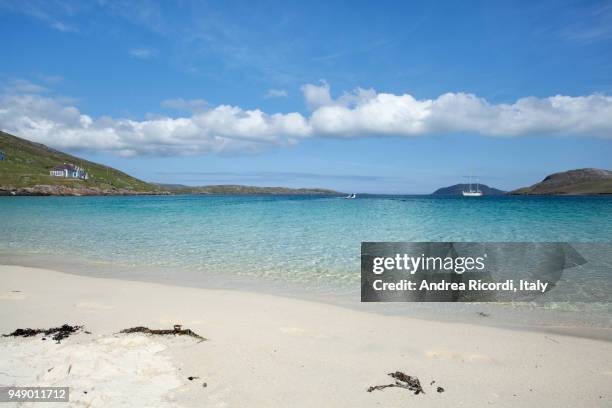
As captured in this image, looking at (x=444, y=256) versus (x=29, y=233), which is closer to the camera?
(x=444, y=256)

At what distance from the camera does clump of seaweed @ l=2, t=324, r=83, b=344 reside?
7.95 metres

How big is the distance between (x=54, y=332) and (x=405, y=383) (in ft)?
24.4

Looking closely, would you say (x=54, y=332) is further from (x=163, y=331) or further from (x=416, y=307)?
(x=416, y=307)

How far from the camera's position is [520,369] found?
6848 mm

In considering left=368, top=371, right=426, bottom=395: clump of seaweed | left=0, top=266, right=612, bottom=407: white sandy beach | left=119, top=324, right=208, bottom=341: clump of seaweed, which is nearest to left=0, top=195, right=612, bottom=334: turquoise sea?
left=0, top=266, right=612, bottom=407: white sandy beach

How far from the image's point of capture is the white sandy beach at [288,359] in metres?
5.78

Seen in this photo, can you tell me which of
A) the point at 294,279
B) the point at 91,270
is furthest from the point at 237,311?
Result: the point at 91,270

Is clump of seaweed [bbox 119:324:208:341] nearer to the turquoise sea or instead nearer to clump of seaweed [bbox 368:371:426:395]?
clump of seaweed [bbox 368:371:426:395]

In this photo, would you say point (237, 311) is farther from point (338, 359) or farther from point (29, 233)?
point (29, 233)

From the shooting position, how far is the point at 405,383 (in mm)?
6234

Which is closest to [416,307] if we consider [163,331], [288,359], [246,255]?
[288,359]

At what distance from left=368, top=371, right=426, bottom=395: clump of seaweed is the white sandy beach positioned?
0.33 ft

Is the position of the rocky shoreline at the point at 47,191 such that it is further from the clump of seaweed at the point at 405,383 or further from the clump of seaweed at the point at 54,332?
the clump of seaweed at the point at 405,383

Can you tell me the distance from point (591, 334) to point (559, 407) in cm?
463
